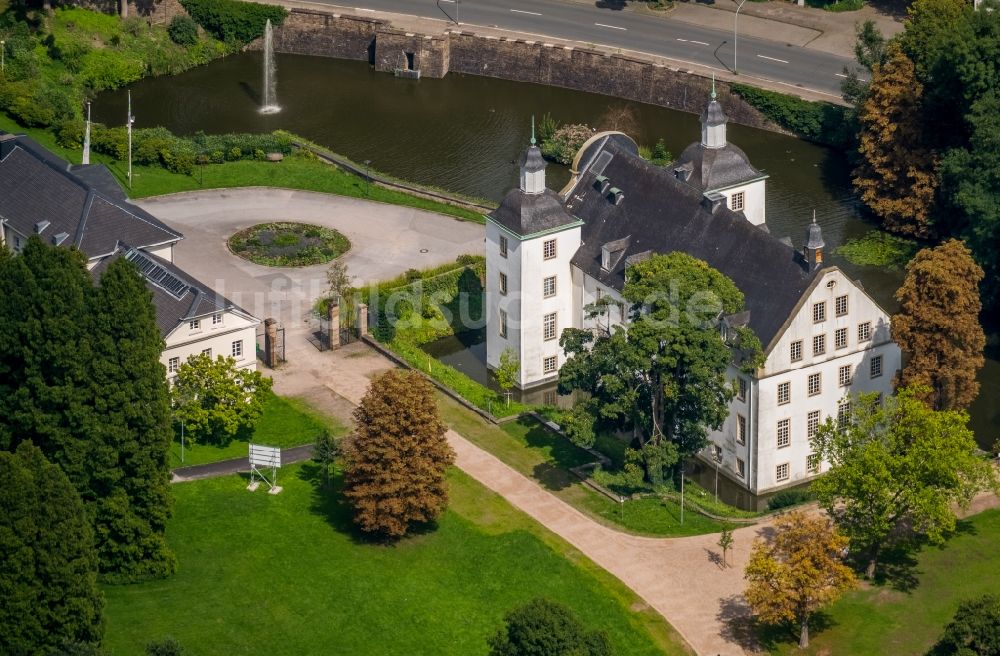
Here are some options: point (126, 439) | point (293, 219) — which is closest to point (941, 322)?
point (126, 439)

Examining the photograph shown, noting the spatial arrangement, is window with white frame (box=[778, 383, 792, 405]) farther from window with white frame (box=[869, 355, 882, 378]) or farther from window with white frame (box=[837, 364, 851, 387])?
window with white frame (box=[869, 355, 882, 378])

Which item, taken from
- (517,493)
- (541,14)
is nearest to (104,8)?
(541,14)

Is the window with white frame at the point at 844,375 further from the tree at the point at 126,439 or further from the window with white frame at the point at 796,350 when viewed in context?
the tree at the point at 126,439

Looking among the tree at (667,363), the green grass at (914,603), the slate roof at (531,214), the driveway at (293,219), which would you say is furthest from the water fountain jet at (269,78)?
the green grass at (914,603)

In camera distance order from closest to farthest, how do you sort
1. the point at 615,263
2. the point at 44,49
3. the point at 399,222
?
Answer: 1. the point at 615,263
2. the point at 399,222
3. the point at 44,49

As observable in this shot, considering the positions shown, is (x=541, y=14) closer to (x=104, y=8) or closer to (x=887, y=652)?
(x=104, y=8)

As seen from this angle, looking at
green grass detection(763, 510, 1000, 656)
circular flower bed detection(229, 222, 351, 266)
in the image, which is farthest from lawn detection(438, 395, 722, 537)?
circular flower bed detection(229, 222, 351, 266)
